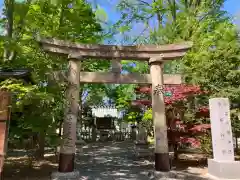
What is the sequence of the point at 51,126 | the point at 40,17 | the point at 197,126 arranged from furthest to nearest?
the point at 40,17 < the point at 197,126 < the point at 51,126

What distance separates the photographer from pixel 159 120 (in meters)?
7.01

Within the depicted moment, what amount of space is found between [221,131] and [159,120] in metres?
2.13

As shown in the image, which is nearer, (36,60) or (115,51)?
(36,60)

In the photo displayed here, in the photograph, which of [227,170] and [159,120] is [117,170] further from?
[227,170]

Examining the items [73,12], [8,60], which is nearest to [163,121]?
[8,60]

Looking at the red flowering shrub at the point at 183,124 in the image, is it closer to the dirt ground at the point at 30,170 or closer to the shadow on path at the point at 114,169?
the shadow on path at the point at 114,169

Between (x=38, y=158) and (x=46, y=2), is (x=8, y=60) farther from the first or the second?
(x=38, y=158)

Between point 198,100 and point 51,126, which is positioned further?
point 198,100

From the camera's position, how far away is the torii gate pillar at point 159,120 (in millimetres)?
6821

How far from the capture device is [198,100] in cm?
1014

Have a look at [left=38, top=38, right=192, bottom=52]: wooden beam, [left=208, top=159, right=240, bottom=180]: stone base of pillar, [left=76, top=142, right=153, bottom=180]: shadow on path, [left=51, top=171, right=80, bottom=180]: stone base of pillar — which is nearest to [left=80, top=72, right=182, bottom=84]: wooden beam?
[left=38, top=38, right=192, bottom=52]: wooden beam

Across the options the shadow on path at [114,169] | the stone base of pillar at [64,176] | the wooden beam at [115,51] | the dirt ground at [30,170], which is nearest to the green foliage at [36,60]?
the wooden beam at [115,51]

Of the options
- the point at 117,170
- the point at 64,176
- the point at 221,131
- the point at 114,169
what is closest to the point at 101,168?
the point at 114,169

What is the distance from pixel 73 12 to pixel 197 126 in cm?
698
